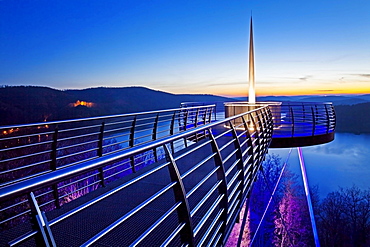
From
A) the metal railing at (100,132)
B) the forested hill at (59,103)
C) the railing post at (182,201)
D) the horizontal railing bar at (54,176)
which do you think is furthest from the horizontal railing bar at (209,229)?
the forested hill at (59,103)

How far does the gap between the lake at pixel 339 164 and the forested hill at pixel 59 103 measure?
20.1 m

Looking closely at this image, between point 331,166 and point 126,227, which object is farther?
point 331,166

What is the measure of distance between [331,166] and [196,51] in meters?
37.3

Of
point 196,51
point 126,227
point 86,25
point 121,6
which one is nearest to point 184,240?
point 126,227

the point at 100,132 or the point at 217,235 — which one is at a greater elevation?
the point at 100,132

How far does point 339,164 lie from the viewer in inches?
1832

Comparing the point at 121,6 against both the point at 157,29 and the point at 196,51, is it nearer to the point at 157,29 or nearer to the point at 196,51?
the point at 157,29

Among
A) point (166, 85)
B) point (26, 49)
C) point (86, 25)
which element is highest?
point (86, 25)

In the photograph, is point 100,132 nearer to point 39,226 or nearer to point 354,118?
point 39,226

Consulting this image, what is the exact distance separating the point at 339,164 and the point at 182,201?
179 ft

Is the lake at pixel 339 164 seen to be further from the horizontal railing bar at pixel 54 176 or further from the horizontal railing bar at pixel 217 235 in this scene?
the horizontal railing bar at pixel 54 176

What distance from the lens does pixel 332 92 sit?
2762 cm

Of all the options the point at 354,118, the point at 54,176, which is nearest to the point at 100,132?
the point at 54,176

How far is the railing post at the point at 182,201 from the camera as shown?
122 cm
